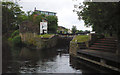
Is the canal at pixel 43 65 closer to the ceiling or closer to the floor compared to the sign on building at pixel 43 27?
closer to the floor

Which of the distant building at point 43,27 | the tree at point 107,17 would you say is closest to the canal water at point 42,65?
the tree at point 107,17

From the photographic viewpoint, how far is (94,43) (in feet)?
47.0

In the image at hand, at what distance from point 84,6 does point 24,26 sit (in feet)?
73.9

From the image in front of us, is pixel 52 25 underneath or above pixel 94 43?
above

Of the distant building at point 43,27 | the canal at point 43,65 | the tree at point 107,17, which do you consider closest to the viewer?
the tree at point 107,17

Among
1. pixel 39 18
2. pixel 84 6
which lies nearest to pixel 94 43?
pixel 84 6

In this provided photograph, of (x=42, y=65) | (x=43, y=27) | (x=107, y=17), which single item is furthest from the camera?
(x=43, y=27)

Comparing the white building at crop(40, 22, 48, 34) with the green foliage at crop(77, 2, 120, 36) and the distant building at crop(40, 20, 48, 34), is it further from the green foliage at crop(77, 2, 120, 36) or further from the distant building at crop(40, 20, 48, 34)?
the green foliage at crop(77, 2, 120, 36)

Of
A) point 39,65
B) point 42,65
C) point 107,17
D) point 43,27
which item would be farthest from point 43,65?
point 43,27

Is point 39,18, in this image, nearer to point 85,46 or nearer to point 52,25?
point 52,25

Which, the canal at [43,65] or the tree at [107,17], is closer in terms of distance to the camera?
the tree at [107,17]

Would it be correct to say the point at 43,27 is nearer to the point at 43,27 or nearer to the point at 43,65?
the point at 43,27

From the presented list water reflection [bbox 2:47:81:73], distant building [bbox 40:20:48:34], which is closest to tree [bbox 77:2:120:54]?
water reflection [bbox 2:47:81:73]

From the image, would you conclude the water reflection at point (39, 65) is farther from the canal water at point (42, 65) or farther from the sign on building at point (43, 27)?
the sign on building at point (43, 27)
